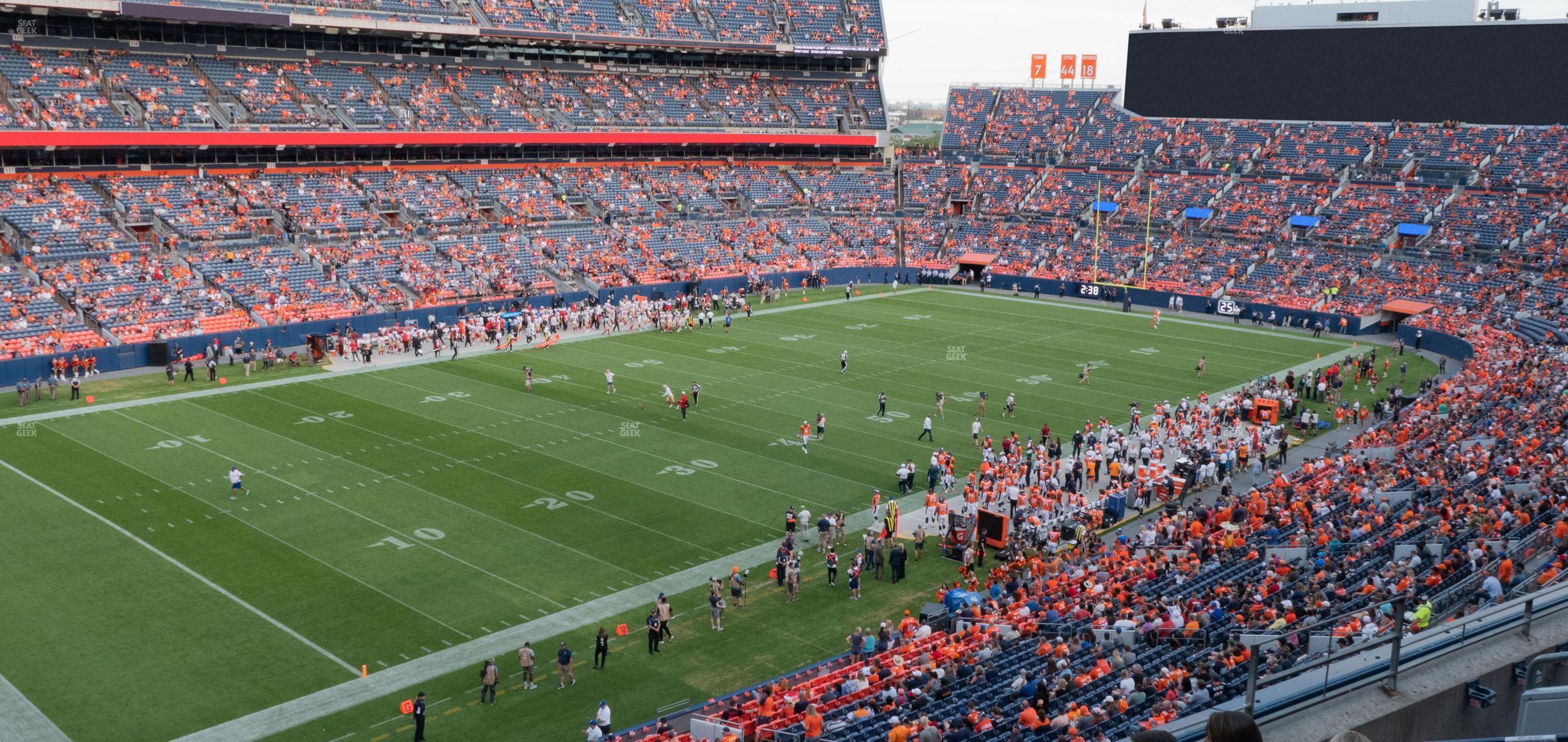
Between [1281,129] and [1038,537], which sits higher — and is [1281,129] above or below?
above

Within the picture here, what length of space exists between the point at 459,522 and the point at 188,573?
18.0 feet

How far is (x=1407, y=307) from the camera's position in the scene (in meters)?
53.0

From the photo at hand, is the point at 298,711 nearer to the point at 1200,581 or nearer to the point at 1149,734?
the point at 1200,581

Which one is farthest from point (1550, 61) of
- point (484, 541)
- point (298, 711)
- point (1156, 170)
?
point (298, 711)

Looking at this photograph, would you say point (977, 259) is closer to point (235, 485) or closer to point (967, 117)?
point (967, 117)

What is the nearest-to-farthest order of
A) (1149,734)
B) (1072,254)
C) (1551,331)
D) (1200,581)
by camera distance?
(1149,734), (1200,581), (1551,331), (1072,254)

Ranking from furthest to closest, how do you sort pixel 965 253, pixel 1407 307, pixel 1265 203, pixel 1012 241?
1. pixel 1012 241
2. pixel 965 253
3. pixel 1265 203
4. pixel 1407 307

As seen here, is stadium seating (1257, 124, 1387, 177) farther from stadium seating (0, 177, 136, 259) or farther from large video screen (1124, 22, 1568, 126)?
stadium seating (0, 177, 136, 259)

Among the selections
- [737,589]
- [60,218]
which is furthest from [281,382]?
[737,589]

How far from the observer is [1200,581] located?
21047mm

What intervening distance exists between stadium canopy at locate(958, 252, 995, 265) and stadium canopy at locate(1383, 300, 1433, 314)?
837 inches

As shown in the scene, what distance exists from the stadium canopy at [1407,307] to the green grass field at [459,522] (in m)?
9.11

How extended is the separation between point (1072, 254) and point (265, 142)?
135ft

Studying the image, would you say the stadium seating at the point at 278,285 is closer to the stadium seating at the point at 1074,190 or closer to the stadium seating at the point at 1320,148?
the stadium seating at the point at 1074,190
